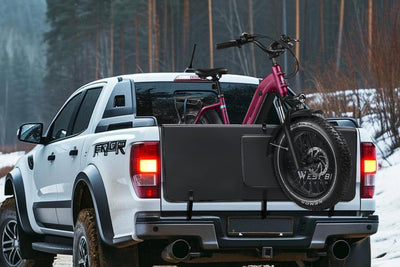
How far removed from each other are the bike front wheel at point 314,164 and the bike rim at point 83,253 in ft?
4.88

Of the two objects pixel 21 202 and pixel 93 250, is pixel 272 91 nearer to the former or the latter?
pixel 93 250

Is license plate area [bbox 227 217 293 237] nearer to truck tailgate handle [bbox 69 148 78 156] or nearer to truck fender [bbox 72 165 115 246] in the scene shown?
truck fender [bbox 72 165 115 246]

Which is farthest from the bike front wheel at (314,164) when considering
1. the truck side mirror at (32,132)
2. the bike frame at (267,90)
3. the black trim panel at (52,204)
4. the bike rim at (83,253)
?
the truck side mirror at (32,132)

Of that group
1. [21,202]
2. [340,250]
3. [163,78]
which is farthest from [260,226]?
[21,202]

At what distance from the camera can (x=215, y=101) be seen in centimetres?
Result: 719

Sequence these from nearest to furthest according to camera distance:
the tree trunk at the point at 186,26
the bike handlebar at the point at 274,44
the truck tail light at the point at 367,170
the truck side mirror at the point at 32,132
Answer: the truck tail light at the point at 367,170 < the bike handlebar at the point at 274,44 < the truck side mirror at the point at 32,132 < the tree trunk at the point at 186,26

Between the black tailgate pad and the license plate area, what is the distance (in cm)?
13

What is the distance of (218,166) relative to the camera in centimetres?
552

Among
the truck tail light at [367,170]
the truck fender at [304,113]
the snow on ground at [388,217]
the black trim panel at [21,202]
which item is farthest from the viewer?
the snow on ground at [388,217]

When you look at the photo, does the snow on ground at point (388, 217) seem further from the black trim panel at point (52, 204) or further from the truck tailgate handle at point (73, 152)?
the truck tailgate handle at point (73, 152)

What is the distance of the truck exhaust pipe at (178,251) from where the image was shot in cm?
544

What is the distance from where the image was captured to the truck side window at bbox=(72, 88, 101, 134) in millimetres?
7184

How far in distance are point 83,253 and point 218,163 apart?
4.27 ft

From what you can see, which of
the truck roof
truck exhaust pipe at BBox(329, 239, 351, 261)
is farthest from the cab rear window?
truck exhaust pipe at BBox(329, 239, 351, 261)
